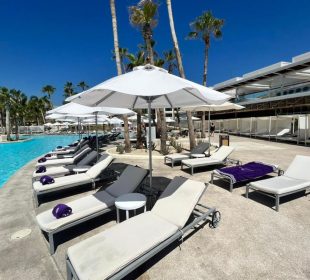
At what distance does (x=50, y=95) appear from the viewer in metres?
61.5

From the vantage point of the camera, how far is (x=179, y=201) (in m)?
3.84

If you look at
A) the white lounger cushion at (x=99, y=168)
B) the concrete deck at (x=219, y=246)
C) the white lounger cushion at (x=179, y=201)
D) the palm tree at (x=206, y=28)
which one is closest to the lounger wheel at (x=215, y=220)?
the concrete deck at (x=219, y=246)

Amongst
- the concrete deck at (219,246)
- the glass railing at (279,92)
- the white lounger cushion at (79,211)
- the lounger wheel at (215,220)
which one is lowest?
the concrete deck at (219,246)

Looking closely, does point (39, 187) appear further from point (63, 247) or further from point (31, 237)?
point (63, 247)

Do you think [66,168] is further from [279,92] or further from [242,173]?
[279,92]

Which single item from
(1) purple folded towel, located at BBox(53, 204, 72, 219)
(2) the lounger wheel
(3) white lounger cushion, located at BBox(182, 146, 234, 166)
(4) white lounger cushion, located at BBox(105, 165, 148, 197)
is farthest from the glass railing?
(1) purple folded towel, located at BBox(53, 204, 72, 219)

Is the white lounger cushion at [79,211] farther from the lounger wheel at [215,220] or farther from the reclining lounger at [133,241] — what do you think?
the lounger wheel at [215,220]

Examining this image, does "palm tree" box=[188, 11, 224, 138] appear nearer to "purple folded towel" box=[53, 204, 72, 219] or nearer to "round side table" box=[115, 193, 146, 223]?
"round side table" box=[115, 193, 146, 223]

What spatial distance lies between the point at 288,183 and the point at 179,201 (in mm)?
3300

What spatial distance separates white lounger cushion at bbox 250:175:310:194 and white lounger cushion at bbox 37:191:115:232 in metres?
3.70

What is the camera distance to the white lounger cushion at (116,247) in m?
2.33

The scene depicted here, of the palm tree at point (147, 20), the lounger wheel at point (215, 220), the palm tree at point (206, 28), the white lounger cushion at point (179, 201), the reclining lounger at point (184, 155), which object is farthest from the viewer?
the palm tree at point (206, 28)

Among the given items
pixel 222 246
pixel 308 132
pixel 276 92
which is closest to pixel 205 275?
pixel 222 246

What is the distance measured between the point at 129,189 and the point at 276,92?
28120 millimetres
